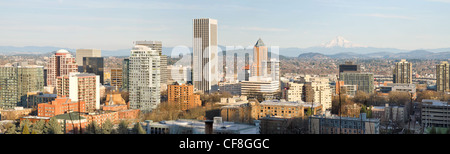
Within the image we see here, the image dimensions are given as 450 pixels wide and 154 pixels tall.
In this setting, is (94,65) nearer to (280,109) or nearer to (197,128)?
(280,109)

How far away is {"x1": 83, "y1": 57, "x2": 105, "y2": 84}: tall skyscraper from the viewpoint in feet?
61.9

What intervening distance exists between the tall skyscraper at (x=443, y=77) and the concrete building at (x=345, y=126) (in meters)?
8.65

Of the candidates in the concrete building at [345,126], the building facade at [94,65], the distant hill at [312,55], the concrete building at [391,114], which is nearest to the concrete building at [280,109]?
the concrete building at [391,114]

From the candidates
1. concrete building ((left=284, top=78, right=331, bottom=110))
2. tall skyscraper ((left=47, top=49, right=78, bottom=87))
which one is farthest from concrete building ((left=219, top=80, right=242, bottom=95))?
tall skyscraper ((left=47, top=49, right=78, bottom=87))

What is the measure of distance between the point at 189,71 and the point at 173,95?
6.39 metres

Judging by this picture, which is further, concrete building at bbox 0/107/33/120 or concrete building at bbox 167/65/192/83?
concrete building at bbox 167/65/192/83

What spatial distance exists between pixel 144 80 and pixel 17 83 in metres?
4.44

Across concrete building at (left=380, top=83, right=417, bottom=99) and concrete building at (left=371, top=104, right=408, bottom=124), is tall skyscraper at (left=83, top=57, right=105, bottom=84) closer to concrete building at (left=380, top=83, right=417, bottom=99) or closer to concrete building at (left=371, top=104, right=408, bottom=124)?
concrete building at (left=380, top=83, right=417, bottom=99)

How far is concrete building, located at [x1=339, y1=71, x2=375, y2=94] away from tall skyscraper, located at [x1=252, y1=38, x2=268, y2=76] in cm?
319

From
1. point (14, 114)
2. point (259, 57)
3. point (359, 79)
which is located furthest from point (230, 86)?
point (14, 114)

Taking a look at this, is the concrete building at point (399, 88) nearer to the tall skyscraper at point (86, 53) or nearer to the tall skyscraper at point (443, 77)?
the tall skyscraper at point (443, 77)

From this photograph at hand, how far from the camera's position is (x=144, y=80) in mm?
11859
